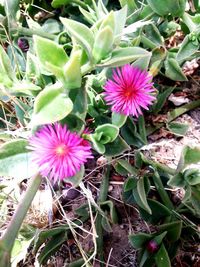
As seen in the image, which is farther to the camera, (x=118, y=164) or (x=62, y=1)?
(x=62, y=1)

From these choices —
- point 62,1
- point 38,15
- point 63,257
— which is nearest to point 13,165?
point 63,257

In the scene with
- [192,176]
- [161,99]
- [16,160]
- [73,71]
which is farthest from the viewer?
[161,99]

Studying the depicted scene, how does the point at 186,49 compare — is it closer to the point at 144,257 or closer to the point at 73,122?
the point at 73,122

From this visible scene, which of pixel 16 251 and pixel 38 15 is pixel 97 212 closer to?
pixel 16 251

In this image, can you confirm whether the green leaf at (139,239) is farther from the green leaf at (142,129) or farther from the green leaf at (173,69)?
the green leaf at (173,69)

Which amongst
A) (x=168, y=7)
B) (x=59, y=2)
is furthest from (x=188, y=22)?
(x=59, y=2)

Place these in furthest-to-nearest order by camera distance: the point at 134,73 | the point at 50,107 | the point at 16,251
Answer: the point at 16,251 < the point at 134,73 < the point at 50,107
